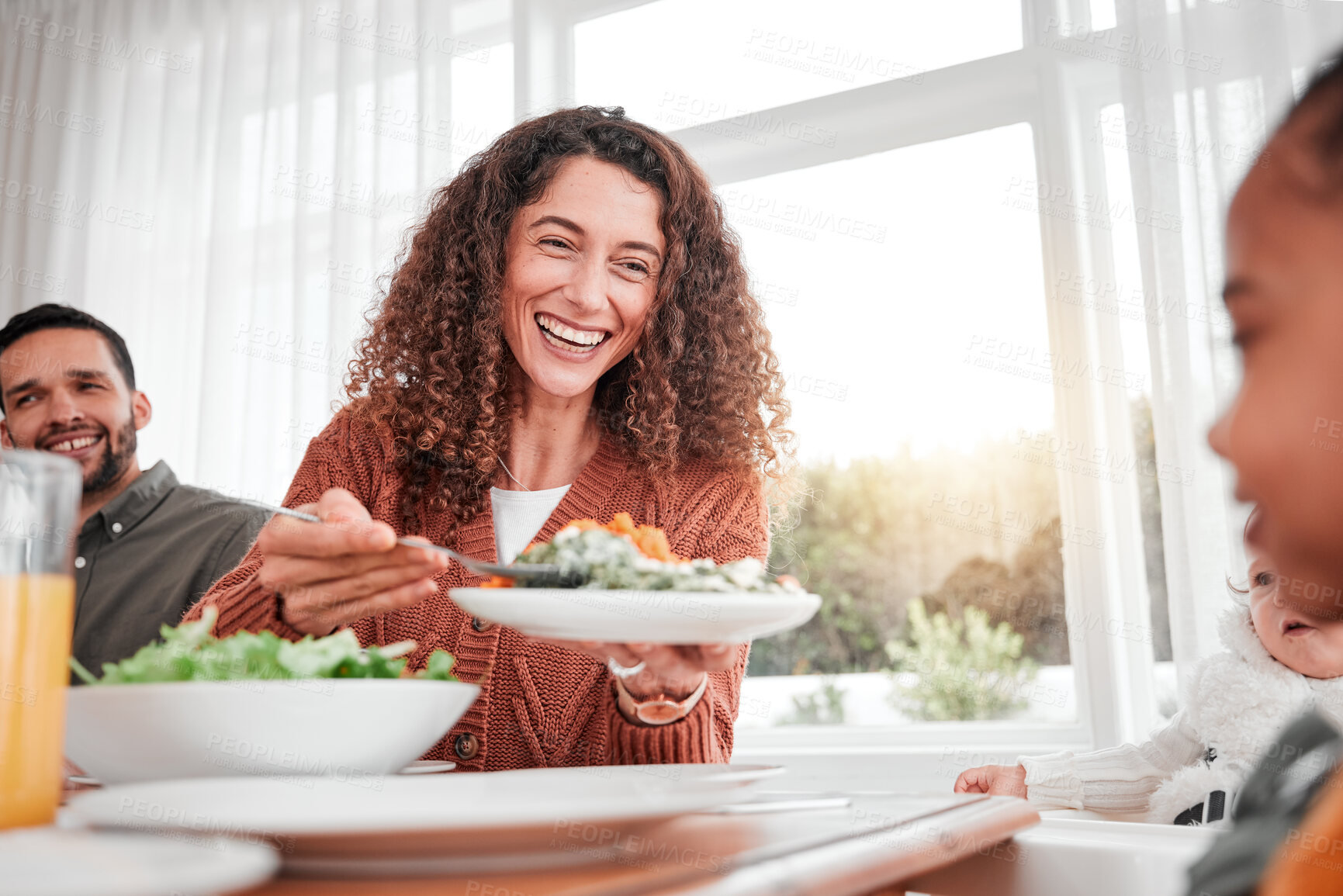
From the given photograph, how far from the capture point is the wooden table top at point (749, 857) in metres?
0.43

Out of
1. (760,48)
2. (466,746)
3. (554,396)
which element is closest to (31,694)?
(466,746)

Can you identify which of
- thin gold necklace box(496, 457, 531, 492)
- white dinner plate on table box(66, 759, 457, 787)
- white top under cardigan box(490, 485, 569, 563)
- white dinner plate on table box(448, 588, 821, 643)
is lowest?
white dinner plate on table box(66, 759, 457, 787)

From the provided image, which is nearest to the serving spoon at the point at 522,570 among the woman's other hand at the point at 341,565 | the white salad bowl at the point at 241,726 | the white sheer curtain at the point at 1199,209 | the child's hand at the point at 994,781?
the woman's other hand at the point at 341,565

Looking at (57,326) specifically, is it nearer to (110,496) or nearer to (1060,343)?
(110,496)

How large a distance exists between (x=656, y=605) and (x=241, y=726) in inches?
11.0

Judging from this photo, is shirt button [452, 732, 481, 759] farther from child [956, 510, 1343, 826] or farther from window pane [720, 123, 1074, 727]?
window pane [720, 123, 1074, 727]

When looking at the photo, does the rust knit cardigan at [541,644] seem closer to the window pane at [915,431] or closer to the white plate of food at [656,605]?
the white plate of food at [656,605]

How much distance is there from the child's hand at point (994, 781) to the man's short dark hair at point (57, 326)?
7.43 ft

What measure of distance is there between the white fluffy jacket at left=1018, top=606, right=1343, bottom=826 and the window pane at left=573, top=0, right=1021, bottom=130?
1.80m

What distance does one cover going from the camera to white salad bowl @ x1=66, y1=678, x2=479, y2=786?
22.7 inches

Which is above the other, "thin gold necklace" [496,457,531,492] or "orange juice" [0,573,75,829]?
"thin gold necklace" [496,457,531,492]

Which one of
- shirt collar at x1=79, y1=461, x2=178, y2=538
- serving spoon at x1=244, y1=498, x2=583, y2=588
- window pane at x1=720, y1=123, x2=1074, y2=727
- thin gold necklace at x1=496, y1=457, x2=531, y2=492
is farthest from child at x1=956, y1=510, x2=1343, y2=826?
shirt collar at x1=79, y1=461, x2=178, y2=538

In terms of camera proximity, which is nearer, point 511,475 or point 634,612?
point 634,612

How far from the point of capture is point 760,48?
9.91 feet
